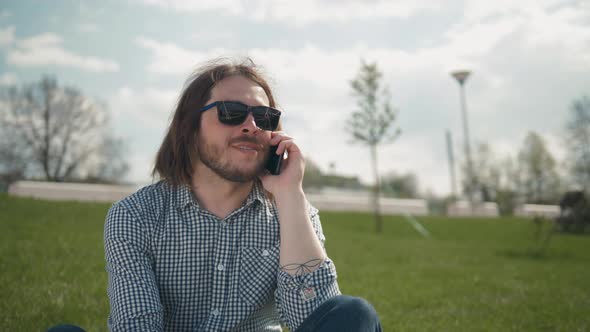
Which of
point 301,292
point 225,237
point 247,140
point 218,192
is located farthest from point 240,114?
point 301,292

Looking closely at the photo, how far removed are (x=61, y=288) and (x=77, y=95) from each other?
39.7 metres

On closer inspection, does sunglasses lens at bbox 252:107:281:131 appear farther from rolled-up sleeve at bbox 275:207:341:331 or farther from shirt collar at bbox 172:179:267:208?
rolled-up sleeve at bbox 275:207:341:331

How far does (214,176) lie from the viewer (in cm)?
329

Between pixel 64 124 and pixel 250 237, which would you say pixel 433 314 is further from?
pixel 64 124

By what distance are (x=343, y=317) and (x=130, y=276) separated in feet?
3.79

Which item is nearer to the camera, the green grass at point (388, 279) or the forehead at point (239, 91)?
the forehead at point (239, 91)

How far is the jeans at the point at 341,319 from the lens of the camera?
2432mm

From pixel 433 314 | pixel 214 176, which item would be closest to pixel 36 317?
pixel 214 176

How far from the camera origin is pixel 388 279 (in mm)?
8766

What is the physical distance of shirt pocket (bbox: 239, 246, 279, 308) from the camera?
9.71ft

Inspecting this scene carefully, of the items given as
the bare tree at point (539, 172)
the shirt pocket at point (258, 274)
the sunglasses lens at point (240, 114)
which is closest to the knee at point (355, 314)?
the shirt pocket at point (258, 274)

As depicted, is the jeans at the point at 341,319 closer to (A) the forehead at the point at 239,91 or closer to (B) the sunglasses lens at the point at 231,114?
(B) the sunglasses lens at the point at 231,114

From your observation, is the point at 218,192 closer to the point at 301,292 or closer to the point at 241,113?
the point at 241,113

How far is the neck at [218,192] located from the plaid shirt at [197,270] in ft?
0.31
